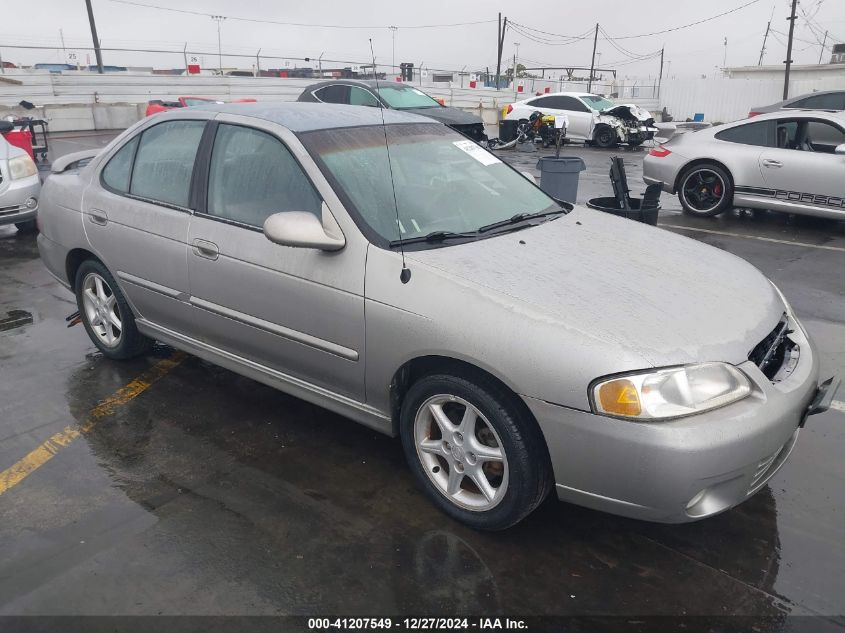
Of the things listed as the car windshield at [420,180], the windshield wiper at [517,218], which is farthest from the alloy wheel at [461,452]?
the windshield wiper at [517,218]

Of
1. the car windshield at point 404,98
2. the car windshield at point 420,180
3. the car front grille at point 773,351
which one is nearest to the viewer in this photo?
the car front grille at point 773,351

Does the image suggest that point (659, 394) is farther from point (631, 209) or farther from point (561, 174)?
point (561, 174)

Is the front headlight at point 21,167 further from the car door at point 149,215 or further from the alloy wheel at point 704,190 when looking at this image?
the alloy wheel at point 704,190

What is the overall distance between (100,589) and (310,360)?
127 centimetres

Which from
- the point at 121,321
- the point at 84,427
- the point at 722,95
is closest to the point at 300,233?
the point at 84,427

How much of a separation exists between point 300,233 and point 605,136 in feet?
58.6

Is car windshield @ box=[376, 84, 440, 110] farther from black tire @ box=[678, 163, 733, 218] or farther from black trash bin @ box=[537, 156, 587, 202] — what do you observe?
black trash bin @ box=[537, 156, 587, 202]

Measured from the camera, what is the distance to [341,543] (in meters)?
2.88

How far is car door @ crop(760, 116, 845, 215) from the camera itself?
8016mm

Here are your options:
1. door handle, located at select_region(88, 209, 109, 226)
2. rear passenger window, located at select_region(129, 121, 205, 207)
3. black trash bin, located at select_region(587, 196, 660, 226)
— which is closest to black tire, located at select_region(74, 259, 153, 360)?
door handle, located at select_region(88, 209, 109, 226)

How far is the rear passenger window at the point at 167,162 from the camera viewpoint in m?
3.91

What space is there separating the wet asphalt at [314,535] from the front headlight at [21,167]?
4745 millimetres

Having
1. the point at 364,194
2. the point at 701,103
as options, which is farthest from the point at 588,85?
the point at 364,194

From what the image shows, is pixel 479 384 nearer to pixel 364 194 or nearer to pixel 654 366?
pixel 654 366
